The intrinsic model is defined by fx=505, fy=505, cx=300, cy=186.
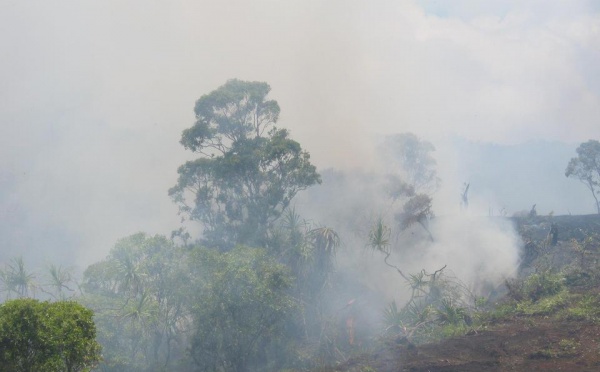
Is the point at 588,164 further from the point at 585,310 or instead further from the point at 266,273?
the point at 266,273

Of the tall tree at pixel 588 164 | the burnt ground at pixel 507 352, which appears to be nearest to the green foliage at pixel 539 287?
the burnt ground at pixel 507 352

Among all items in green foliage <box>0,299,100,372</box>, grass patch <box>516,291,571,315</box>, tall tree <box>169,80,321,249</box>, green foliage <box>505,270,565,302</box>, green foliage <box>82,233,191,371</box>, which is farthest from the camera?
tall tree <box>169,80,321,249</box>

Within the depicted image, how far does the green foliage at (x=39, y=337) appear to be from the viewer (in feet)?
49.4

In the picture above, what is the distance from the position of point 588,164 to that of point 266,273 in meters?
55.6

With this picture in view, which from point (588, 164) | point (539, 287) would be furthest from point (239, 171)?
point (588, 164)

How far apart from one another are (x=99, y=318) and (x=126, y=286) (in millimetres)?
Result: 2600

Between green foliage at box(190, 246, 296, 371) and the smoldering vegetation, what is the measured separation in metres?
0.09

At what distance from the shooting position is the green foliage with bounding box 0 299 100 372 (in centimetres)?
1507

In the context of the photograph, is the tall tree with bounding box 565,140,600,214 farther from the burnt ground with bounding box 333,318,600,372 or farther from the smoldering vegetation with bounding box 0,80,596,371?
the burnt ground with bounding box 333,318,600,372

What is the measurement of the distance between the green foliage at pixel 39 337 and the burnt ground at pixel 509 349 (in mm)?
15027

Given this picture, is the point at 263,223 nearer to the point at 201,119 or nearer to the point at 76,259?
the point at 201,119

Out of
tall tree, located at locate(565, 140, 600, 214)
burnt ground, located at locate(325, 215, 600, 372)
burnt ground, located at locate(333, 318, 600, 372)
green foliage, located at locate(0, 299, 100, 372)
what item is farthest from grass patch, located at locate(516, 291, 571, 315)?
tall tree, located at locate(565, 140, 600, 214)

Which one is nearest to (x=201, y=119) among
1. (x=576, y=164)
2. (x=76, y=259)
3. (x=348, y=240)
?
(x=348, y=240)

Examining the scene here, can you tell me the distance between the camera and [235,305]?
A: 31.6m
